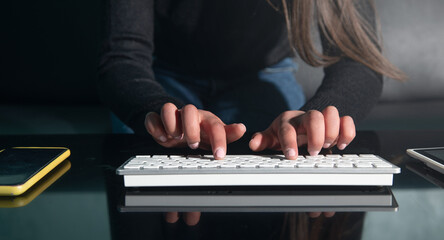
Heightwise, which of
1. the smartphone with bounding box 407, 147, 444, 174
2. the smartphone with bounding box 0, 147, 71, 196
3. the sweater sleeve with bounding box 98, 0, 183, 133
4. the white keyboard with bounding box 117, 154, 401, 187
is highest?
the sweater sleeve with bounding box 98, 0, 183, 133

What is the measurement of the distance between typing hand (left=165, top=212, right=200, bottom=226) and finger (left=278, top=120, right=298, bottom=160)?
0.43 ft

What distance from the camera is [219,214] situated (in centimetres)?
31

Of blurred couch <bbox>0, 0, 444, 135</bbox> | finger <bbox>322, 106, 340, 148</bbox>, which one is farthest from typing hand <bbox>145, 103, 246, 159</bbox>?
blurred couch <bbox>0, 0, 444, 135</bbox>

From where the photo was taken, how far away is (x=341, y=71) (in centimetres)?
79

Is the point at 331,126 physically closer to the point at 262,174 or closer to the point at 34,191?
the point at 262,174

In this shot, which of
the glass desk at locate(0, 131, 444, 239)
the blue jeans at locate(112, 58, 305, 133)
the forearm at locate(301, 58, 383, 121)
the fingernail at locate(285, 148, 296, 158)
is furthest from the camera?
the blue jeans at locate(112, 58, 305, 133)

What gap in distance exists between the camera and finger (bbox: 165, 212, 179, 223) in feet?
1.00

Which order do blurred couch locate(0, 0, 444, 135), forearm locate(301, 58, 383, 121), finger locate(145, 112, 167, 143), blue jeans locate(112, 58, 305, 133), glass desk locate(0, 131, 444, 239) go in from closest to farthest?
1. glass desk locate(0, 131, 444, 239)
2. finger locate(145, 112, 167, 143)
3. forearm locate(301, 58, 383, 121)
4. blue jeans locate(112, 58, 305, 133)
5. blurred couch locate(0, 0, 444, 135)

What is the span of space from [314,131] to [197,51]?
0.63 meters

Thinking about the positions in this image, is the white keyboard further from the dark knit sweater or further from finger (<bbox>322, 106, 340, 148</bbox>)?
the dark knit sweater

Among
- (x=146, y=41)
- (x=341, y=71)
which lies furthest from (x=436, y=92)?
(x=146, y=41)

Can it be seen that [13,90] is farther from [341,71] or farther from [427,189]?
[427,189]

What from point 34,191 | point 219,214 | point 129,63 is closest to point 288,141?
point 219,214

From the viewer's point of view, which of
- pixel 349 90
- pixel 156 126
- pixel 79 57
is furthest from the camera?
→ pixel 79 57
